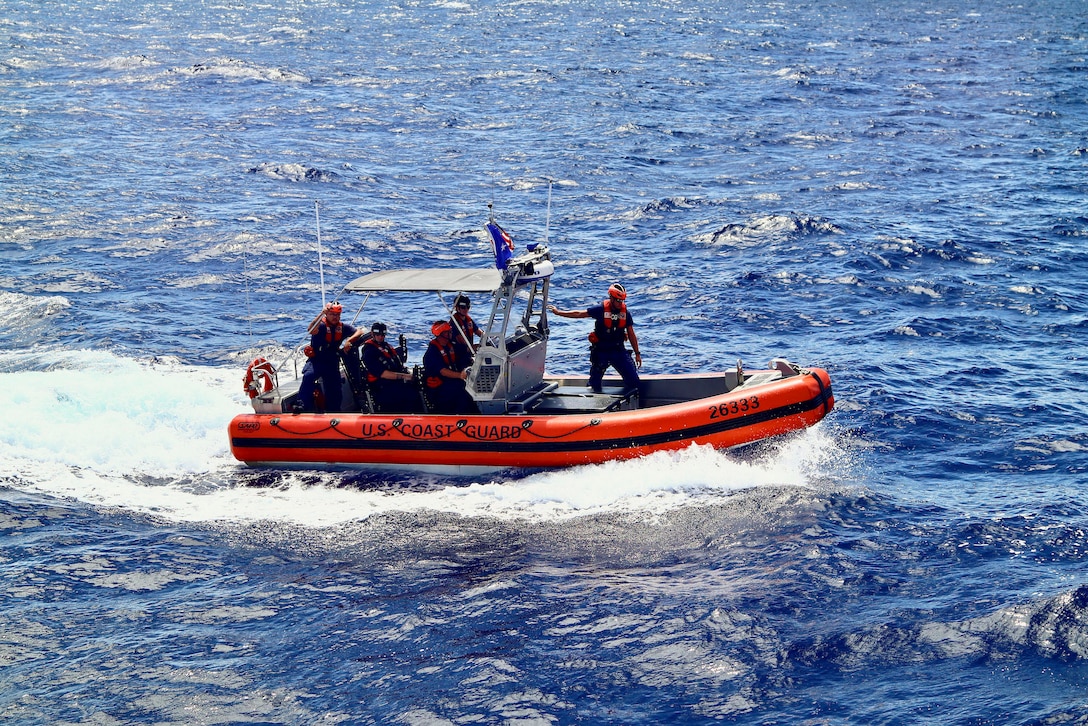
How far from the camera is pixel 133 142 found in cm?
3253

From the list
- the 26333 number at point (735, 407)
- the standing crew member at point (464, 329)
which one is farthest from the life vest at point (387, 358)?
the 26333 number at point (735, 407)

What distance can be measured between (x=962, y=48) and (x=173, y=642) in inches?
1921

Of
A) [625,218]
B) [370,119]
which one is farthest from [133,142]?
[625,218]

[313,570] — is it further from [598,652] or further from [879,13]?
[879,13]

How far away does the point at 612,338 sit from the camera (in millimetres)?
14430

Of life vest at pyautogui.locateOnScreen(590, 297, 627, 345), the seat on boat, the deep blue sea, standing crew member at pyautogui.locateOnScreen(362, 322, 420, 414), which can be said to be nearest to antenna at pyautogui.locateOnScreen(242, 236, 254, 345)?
the deep blue sea

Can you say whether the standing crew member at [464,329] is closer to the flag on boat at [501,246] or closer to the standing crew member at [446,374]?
the standing crew member at [446,374]

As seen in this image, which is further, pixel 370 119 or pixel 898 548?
pixel 370 119

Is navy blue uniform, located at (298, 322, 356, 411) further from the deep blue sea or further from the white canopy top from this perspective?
the deep blue sea

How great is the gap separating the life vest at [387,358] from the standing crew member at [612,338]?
2036mm

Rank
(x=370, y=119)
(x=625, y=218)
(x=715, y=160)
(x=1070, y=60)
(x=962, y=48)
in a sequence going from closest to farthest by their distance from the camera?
(x=625, y=218), (x=715, y=160), (x=370, y=119), (x=1070, y=60), (x=962, y=48)

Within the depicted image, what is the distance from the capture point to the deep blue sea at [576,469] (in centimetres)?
944

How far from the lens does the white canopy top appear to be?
542 inches

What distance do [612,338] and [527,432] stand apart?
69.6 inches
